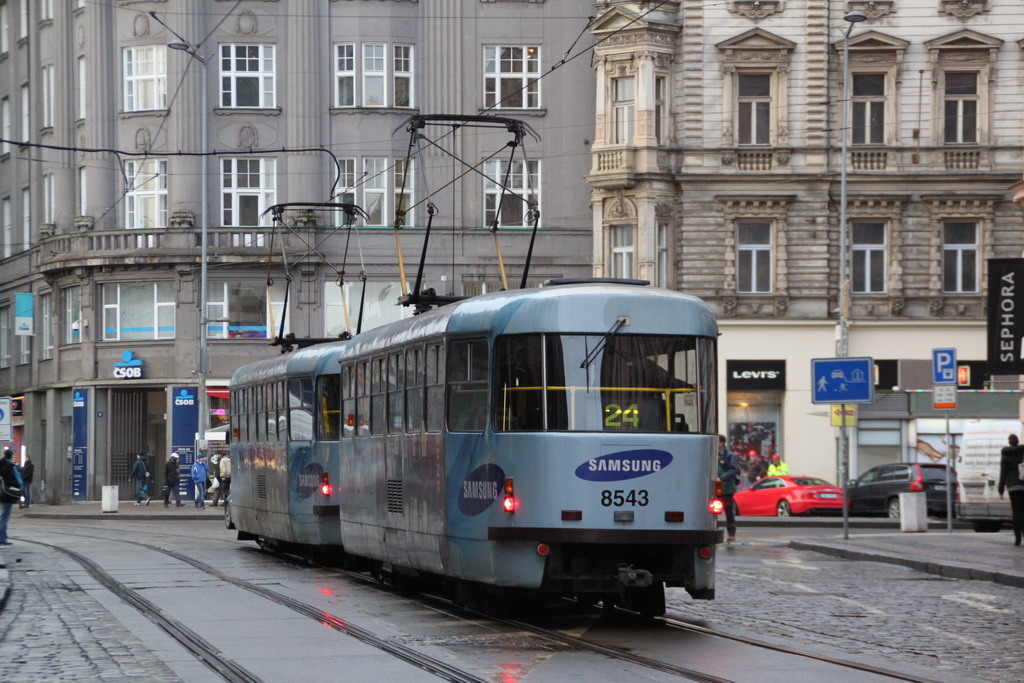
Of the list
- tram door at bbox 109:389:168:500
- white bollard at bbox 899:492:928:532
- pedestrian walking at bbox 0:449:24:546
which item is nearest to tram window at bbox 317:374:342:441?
pedestrian walking at bbox 0:449:24:546

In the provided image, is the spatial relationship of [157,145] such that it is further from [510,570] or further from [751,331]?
[510,570]

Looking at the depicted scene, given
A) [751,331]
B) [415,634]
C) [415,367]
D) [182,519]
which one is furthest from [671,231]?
[415,634]

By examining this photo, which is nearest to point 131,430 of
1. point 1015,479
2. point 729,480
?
point 729,480

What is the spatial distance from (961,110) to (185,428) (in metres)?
23.5

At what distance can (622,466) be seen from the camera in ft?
45.7

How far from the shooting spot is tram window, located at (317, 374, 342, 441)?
21.7 metres

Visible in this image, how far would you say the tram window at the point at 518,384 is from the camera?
46.4ft

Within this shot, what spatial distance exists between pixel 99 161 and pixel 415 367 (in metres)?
36.1

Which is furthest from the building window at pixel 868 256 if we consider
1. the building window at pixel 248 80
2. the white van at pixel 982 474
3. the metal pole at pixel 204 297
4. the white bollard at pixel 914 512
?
the metal pole at pixel 204 297

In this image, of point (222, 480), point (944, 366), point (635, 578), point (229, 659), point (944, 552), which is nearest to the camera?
point (229, 659)

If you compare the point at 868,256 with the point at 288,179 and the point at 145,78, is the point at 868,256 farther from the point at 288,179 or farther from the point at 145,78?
the point at 145,78

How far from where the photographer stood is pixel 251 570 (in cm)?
2247

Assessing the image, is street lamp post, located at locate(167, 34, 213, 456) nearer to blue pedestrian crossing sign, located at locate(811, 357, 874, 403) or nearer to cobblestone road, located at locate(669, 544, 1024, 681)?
blue pedestrian crossing sign, located at locate(811, 357, 874, 403)

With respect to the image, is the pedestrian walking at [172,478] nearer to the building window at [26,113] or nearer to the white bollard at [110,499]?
the white bollard at [110,499]
